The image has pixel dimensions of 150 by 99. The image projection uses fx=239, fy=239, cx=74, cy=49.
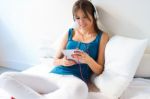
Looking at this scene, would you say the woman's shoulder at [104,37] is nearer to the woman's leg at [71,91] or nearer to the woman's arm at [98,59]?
the woman's arm at [98,59]

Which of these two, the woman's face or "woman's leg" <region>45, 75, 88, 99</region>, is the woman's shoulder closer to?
the woman's face

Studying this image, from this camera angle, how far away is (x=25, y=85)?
Result: 1.51 m

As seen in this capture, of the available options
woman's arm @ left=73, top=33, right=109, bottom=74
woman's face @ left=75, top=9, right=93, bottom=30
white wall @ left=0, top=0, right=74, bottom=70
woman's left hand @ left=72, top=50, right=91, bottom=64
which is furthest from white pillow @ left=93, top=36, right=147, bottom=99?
white wall @ left=0, top=0, right=74, bottom=70

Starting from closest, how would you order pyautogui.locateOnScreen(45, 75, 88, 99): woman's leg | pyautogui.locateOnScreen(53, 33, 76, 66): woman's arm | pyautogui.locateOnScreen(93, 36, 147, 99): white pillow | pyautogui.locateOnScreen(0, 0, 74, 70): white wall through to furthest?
1. pyautogui.locateOnScreen(45, 75, 88, 99): woman's leg
2. pyautogui.locateOnScreen(93, 36, 147, 99): white pillow
3. pyautogui.locateOnScreen(53, 33, 76, 66): woman's arm
4. pyautogui.locateOnScreen(0, 0, 74, 70): white wall

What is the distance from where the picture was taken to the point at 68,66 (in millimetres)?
1733

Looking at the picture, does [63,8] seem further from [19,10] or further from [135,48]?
[135,48]

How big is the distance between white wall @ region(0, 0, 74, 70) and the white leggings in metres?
0.64

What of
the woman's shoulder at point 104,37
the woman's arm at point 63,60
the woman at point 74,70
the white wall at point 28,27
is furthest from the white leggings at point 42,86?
the white wall at point 28,27

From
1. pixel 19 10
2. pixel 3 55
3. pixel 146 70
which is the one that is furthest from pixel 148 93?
pixel 3 55

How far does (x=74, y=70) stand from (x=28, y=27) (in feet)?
3.37

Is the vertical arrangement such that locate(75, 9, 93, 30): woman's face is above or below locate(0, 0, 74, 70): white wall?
above

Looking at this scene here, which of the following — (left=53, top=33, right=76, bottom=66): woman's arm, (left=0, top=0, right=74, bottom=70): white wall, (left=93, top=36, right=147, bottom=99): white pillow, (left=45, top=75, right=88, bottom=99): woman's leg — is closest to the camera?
(left=45, top=75, right=88, bottom=99): woman's leg

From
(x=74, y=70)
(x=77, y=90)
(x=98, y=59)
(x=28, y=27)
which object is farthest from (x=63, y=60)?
(x=28, y=27)

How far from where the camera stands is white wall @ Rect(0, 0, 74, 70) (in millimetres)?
2273
